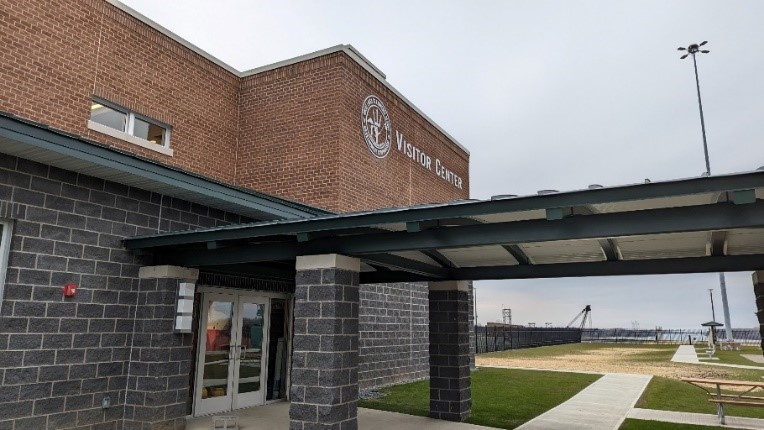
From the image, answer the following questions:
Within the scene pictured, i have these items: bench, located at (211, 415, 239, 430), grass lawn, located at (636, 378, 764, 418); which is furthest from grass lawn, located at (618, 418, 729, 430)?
bench, located at (211, 415, 239, 430)

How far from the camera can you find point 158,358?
27.7 ft

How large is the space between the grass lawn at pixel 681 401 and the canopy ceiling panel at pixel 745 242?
588cm

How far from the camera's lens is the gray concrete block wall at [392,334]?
1462cm

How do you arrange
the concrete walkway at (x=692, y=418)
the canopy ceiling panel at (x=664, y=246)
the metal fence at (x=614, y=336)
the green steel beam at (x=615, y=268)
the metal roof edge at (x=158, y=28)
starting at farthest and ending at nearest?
the metal fence at (x=614, y=336) < the metal roof edge at (x=158, y=28) < the concrete walkway at (x=692, y=418) < the green steel beam at (x=615, y=268) < the canopy ceiling panel at (x=664, y=246)

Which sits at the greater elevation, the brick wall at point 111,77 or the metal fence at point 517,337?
the brick wall at point 111,77

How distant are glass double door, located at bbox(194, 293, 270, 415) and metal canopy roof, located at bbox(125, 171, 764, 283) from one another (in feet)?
3.60

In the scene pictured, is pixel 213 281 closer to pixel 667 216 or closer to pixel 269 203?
pixel 269 203

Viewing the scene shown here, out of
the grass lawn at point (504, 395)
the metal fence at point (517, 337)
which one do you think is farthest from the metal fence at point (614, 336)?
the grass lawn at point (504, 395)

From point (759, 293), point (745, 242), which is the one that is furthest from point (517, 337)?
point (745, 242)

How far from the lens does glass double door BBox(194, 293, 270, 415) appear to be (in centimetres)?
1037

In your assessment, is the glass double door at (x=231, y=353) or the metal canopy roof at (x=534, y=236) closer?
the metal canopy roof at (x=534, y=236)

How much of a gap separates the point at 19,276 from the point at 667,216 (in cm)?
820

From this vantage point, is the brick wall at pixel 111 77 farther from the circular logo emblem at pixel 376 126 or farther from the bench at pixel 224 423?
the bench at pixel 224 423

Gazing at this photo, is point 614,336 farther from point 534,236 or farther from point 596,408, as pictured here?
point 534,236
